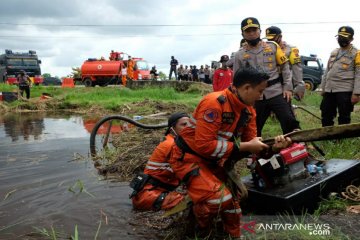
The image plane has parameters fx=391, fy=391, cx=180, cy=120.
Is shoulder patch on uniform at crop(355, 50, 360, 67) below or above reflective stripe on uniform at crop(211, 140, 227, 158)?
above

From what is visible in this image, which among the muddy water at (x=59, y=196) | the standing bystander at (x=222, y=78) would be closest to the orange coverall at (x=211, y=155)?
the muddy water at (x=59, y=196)

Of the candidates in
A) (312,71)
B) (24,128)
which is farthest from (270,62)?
(312,71)

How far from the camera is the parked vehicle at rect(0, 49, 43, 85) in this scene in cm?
3444

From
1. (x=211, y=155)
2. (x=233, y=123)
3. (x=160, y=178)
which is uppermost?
(x=233, y=123)

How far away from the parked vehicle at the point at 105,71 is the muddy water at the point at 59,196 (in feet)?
69.3

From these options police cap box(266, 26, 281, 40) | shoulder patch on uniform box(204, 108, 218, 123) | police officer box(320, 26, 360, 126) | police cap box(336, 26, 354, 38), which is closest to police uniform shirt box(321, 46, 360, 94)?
police officer box(320, 26, 360, 126)

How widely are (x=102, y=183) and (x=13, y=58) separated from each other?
33.3 m

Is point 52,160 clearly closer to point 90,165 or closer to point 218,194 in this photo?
point 90,165

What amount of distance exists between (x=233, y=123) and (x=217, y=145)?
0.88ft

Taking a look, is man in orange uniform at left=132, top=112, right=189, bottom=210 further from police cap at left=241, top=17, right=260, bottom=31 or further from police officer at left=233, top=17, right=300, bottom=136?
police cap at left=241, top=17, right=260, bottom=31

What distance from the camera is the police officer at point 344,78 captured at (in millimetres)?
5555

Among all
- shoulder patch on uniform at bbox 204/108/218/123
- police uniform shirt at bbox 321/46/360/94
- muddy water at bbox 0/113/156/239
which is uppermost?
police uniform shirt at bbox 321/46/360/94

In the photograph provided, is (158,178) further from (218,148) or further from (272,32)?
(272,32)

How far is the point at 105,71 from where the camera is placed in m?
29.3
